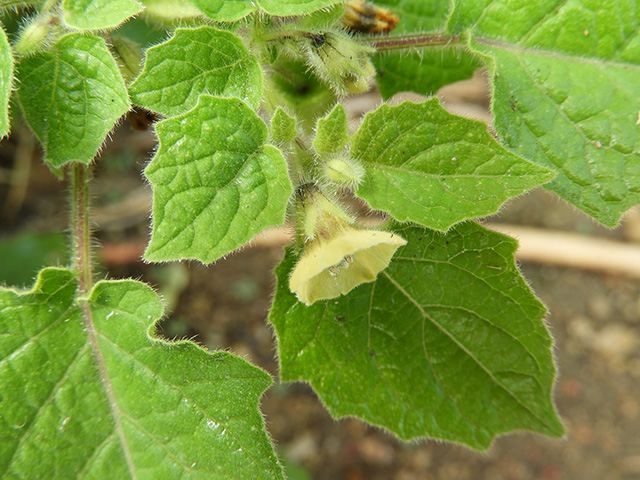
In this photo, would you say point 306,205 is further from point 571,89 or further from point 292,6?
point 571,89

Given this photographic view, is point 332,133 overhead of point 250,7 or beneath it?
beneath

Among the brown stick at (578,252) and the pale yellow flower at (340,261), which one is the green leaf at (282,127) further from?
the brown stick at (578,252)

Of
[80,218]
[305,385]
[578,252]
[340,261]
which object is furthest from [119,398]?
→ [578,252]

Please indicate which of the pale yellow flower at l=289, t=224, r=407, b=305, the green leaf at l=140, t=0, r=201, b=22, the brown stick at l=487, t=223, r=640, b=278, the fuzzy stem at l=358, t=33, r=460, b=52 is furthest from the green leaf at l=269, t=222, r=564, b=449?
the brown stick at l=487, t=223, r=640, b=278

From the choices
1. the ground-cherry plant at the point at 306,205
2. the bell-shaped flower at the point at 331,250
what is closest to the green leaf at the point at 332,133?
the ground-cherry plant at the point at 306,205

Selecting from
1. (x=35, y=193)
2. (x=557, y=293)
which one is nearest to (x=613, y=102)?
(x=557, y=293)

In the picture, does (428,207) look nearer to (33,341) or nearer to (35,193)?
(33,341)

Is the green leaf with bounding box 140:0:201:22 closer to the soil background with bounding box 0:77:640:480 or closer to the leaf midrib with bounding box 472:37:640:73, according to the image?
the leaf midrib with bounding box 472:37:640:73
